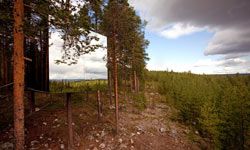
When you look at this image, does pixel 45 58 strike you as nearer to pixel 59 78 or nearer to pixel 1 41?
pixel 59 78

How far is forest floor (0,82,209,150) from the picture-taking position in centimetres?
1458

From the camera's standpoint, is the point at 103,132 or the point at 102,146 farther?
the point at 103,132

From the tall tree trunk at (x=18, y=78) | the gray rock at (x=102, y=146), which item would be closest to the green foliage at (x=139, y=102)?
the gray rock at (x=102, y=146)

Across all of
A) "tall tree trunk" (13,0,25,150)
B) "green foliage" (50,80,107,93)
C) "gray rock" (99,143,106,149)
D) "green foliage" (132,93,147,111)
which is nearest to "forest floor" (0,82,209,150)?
"gray rock" (99,143,106,149)

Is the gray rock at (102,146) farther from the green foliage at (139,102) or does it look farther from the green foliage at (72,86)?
the green foliage at (139,102)

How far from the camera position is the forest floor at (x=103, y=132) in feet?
47.8

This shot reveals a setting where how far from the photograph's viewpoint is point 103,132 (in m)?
16.7

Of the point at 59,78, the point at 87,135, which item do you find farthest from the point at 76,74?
the point at 87,135

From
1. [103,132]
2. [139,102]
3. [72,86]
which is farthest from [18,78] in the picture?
[139,102]

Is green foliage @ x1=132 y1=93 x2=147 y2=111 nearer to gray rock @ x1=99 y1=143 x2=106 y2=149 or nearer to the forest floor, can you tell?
the forest floor

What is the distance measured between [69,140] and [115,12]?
27.5 ft

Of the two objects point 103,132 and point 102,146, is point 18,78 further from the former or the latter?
point 103,132

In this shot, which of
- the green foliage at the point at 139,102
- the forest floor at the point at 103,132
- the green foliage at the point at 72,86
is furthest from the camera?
the green foliage at the point at 139,102

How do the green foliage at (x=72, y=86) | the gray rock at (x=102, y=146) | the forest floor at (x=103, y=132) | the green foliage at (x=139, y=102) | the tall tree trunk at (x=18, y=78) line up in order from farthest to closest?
the green foliage at (x=139, y=102)
the gray rock at (x=102, y=146)
the forest floor at (x=103, y=132)
the green foliage at (x=72, y=86)
the tall tree trunk at (x=18, y=78)
